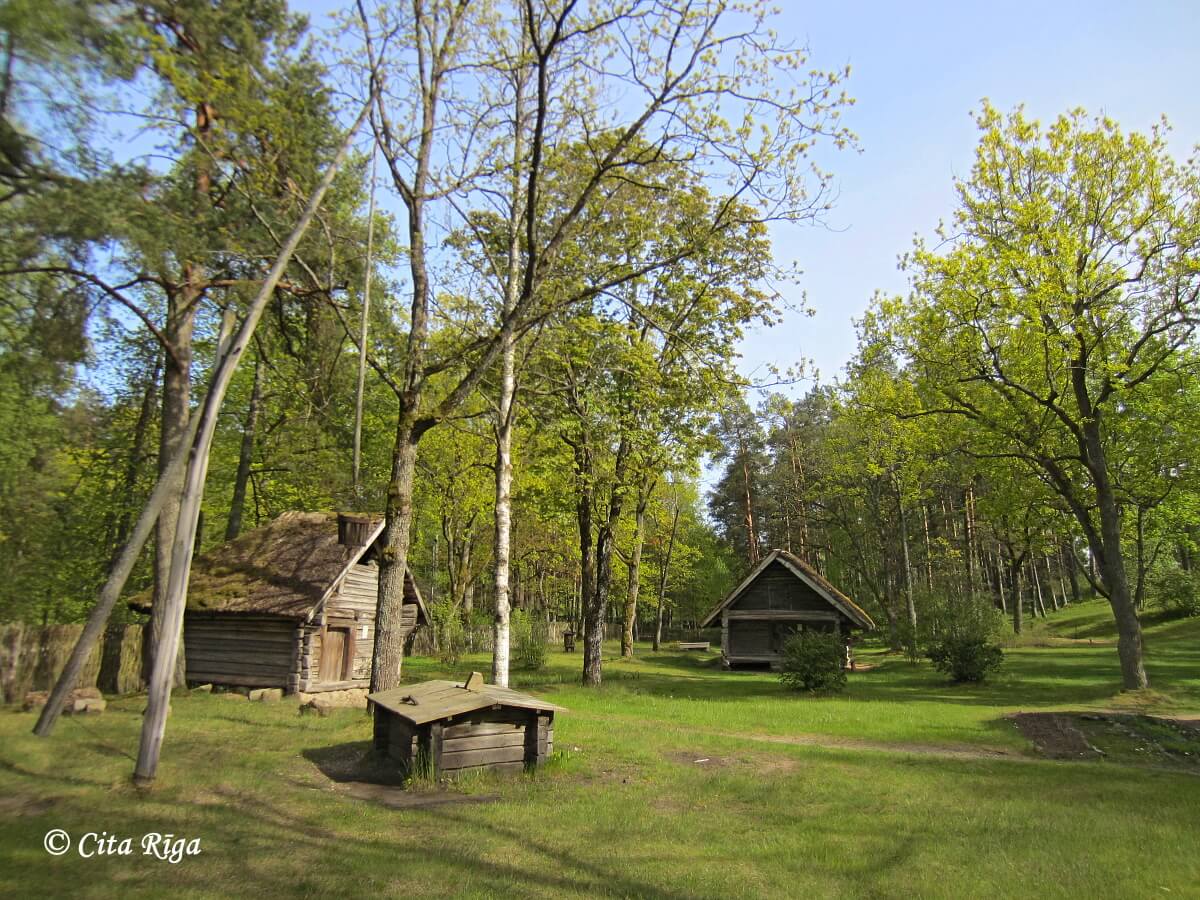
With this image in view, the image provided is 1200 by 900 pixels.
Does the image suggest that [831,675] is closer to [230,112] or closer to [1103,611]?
[230,112]

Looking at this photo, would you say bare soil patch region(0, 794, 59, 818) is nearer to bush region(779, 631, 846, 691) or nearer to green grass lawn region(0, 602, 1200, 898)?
green grass lawn region(0, 602, 1200, 898)

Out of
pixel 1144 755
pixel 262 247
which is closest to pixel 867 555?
pixel 1144 755

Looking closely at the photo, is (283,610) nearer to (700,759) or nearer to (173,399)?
(173,399)

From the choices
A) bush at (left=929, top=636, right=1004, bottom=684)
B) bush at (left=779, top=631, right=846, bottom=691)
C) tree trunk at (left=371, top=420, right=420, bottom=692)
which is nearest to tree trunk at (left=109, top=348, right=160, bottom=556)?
tree trunk at (left=371, top=420, right=420, bottom=692)

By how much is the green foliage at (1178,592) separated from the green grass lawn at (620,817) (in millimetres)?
32772

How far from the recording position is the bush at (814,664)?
73.6 ft

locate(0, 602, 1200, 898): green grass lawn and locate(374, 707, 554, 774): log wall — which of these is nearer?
locate(0, 602, 1200, 898): green grass lawn

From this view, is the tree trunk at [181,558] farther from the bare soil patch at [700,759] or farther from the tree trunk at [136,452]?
the tree trunk at [136,452]

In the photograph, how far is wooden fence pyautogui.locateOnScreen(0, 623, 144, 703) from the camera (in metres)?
12.8

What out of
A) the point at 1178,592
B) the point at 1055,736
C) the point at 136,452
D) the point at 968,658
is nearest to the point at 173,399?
the point at 136,452

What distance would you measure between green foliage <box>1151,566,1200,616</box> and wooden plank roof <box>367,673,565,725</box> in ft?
141

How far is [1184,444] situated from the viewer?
24.7 meters

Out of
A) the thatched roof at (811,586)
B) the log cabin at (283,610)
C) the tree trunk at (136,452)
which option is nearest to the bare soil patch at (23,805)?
the log cabin at (283,610)

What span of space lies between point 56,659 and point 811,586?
28023 mm
